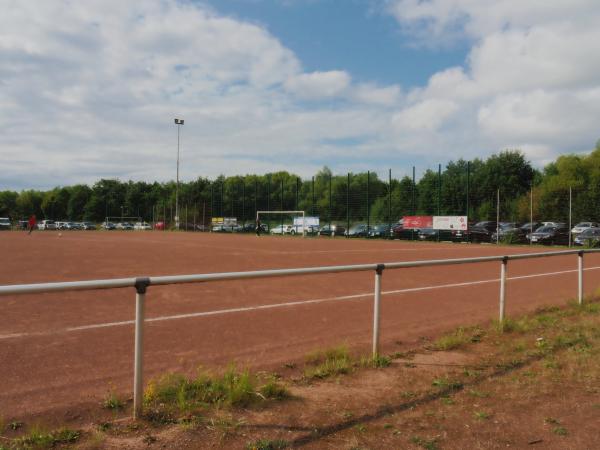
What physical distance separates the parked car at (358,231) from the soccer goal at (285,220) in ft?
17.6

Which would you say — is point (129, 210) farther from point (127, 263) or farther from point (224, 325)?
point (224, 325)

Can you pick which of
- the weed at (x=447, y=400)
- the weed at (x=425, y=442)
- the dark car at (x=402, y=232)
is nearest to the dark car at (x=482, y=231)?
the dark car at (x=402, y=232)

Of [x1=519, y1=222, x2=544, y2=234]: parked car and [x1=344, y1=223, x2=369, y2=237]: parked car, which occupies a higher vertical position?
[x1=519, y1=222, x2=544, y2=234]: parked car

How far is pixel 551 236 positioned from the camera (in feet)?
104

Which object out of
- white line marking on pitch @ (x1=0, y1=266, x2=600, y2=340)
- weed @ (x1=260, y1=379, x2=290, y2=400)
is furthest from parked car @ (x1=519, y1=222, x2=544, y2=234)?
weed @ (x1=260, y1=379, x2=290, y2=400)

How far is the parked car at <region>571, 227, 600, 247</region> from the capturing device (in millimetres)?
28609

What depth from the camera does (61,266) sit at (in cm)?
1541

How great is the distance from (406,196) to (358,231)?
5.95m

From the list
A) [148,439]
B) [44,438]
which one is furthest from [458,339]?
[44,438]

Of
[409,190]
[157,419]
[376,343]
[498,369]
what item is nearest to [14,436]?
[157,419]

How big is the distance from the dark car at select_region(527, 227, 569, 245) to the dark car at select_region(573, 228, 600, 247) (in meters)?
1.06

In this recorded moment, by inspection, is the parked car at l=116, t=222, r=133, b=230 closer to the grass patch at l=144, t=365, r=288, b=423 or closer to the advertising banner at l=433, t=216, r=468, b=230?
the advertising banner at l=433, t=216, r=468, b=230

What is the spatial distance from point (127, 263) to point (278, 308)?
32.2 feet

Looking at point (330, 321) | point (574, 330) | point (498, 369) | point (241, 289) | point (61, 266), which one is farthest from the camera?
point (61, 266)
